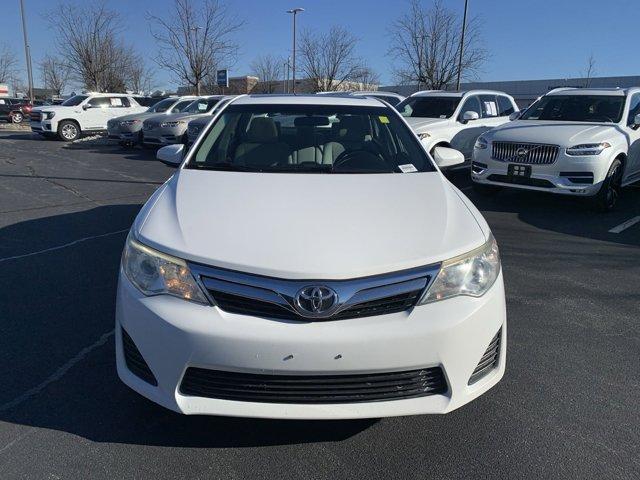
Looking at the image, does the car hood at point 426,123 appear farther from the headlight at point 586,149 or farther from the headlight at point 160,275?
the headlight at point 160,275

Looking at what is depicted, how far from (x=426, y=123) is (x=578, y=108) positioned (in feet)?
8.46

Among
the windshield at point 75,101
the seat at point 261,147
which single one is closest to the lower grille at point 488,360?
the seat at point 261,147

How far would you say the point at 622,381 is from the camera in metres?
3.03

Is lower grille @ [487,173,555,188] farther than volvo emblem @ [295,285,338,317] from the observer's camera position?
Yes

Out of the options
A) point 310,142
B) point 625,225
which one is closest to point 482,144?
point 625,225

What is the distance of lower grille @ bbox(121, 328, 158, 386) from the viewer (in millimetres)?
2252

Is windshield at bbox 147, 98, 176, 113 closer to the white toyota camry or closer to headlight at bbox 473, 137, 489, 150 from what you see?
headlight at bbox 473, 137, 489, 150

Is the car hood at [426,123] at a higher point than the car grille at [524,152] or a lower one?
higher

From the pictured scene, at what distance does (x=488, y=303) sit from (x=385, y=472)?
0.89 m

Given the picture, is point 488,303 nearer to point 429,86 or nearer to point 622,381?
Result: point 622,381

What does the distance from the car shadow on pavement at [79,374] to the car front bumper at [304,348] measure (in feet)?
1.35

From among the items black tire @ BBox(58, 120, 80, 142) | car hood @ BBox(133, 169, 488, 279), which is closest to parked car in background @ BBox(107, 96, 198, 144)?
black tire @ BBox(58, 120, 80, 142)

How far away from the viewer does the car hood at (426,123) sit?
9.33m

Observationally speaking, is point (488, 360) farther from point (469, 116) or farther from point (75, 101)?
point (75, 101)
